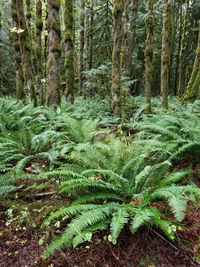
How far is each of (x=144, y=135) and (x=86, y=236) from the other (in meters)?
3.49

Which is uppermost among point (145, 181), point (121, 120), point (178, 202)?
point (178, 202)

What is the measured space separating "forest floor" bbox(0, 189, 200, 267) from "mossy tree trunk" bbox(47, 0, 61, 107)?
17.0 feet

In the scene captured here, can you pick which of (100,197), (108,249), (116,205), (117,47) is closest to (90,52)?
(117,47)

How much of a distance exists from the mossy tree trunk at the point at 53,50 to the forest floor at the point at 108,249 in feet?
17.0

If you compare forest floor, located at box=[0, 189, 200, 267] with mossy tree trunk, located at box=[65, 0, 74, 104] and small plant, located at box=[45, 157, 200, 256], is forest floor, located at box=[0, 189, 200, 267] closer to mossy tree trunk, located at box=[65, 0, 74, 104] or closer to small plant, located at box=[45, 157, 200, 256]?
small plant, located at box=[45, 157, 200, 256]

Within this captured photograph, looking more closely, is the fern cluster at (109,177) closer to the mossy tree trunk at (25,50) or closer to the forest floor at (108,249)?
the forest floor at (108,249)

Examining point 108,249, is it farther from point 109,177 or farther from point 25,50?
point 25,50

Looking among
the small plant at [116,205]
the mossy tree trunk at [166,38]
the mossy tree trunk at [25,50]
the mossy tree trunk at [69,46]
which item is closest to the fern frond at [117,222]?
the small plant at [116,205]

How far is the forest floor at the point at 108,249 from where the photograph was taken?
10.8 feet

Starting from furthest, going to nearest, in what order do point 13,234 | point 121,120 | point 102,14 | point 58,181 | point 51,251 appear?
point 102,14 → point 121,120 → point 58,181 → point 13,234 → point 51,251

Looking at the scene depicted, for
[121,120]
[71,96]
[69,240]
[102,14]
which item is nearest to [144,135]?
[121,120]

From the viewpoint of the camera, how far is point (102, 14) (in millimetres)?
16375

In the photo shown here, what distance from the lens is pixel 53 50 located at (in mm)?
8414

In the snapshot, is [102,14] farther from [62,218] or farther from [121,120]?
[62,218]
